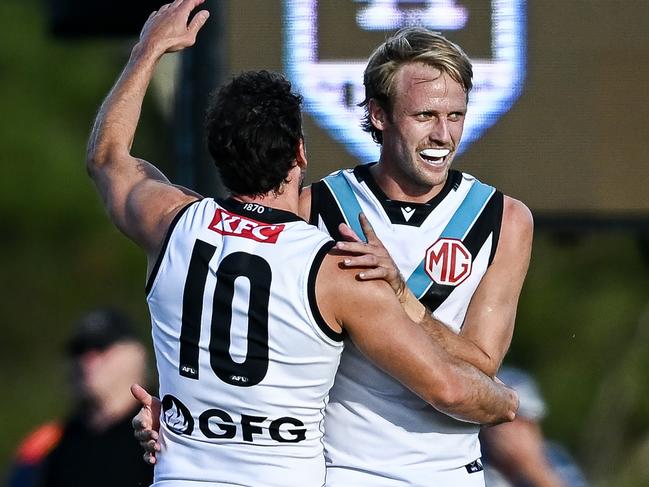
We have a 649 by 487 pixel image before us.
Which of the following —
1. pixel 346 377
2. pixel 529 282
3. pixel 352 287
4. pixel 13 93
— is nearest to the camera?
pixel 352 287

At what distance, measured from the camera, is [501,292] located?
141 inches

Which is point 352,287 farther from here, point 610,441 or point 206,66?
point 610,441

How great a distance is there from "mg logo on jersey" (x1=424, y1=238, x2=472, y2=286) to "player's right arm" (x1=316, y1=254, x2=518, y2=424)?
0.31 m

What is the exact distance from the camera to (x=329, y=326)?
3.21 meters

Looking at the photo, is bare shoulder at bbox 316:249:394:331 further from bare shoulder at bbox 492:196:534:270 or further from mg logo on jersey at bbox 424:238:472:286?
bare shoulder at bbox 492:196:534:270

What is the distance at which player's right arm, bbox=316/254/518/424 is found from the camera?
10.4ft

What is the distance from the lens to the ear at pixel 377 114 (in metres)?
3.71

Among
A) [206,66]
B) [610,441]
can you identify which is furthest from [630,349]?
[206,66]

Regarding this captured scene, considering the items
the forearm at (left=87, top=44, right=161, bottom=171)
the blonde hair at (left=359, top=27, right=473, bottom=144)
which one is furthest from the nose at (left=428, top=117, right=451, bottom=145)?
the forearm at (left=87, top=44, right=161, bottom=171)

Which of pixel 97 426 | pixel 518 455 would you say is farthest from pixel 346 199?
pixel 518 455

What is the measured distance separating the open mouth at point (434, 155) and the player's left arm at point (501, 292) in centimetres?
22

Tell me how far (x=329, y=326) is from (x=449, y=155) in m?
0.63

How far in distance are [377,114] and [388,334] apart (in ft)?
2.50

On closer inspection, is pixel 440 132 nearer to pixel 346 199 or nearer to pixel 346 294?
pixel 346 199
